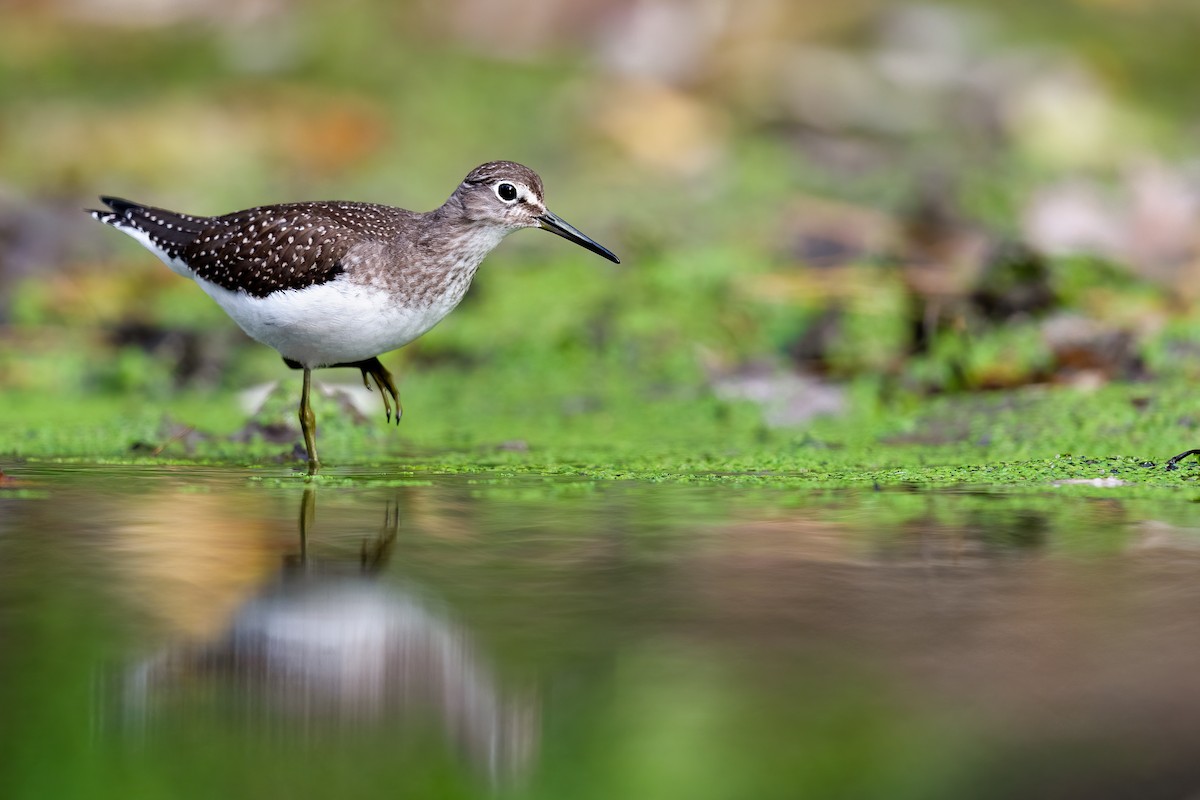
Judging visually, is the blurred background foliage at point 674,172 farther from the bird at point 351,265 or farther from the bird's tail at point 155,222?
the bird at point 351,265

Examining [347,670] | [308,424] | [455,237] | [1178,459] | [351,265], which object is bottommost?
[347,670]

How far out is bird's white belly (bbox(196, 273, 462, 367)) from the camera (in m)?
5.96

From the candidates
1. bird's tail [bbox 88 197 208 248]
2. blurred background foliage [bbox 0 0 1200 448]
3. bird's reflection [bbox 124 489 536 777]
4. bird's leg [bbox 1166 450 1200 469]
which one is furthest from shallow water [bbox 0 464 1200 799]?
blurred background foliage [bbox 0 0 1200 448]

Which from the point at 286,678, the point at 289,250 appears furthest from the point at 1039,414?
the point at 286,678

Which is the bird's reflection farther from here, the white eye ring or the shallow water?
the white eye ring

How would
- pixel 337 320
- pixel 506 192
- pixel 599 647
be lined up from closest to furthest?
pixel 599 647 < pixel 337 320 < pixel 506 192

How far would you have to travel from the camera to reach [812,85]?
42.5ft

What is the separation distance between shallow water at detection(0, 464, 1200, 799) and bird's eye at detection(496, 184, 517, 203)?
6.63 ft

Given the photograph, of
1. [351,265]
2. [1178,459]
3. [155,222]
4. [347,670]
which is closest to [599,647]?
[347,670]

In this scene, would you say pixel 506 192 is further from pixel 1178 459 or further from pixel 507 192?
pixel 1178 459

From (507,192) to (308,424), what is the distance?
125 centimetres

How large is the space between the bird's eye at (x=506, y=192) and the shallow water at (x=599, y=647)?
2021 millimetres

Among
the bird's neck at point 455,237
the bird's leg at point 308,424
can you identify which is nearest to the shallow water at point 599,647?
the bird's leg at point 308,424

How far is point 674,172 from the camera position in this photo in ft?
40.1
